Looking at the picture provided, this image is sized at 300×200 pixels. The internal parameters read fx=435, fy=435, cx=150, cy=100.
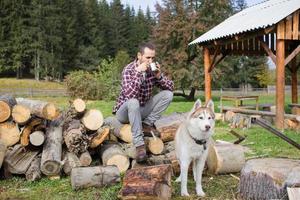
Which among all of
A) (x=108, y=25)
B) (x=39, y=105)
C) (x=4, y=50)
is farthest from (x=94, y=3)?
(x=39, y=105)

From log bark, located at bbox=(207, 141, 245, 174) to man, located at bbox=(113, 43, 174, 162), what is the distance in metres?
1.17

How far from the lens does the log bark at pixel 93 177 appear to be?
627cm

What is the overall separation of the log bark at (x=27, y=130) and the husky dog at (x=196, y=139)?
2.61m

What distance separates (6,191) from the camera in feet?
20.9

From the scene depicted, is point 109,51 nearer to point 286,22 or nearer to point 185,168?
point 286,22

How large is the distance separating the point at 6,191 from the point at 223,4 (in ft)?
121

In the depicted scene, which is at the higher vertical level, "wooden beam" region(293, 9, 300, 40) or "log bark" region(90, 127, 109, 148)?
"wooden beam" region(293, 9, 300, 40)

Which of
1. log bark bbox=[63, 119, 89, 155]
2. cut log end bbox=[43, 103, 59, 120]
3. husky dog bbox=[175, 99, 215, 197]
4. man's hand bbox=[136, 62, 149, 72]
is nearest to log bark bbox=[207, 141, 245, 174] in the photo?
husky dog bbox=[175, 99, 215, 197]

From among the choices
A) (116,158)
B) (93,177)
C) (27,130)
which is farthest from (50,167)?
(116,158)

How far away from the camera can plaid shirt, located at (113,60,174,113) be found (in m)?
6.58

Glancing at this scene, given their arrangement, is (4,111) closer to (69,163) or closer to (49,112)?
(49,112)

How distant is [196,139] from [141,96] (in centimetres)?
134

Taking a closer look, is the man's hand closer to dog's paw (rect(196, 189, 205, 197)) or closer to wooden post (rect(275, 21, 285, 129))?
dog's paw (rect(196, 189, 205, 197))

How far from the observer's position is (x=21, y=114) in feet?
23.4
